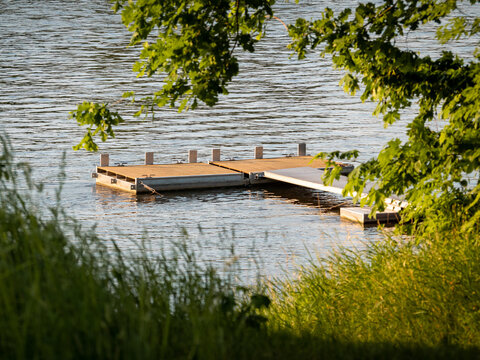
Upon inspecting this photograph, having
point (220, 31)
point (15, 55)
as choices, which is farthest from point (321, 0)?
point (220, 31)

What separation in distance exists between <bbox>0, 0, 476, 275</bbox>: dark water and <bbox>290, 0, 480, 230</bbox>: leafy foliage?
0.96 m

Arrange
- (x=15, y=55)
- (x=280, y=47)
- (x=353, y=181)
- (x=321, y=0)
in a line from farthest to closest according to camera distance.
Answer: (x=321, y=0)
(x=280, y=47)
(x=15, y=55)
(x=353, y=181)

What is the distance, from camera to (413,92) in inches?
331

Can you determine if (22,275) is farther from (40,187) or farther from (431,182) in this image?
(431,182)

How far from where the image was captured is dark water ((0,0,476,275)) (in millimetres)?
18812

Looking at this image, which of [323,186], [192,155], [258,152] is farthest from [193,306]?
[258,152]

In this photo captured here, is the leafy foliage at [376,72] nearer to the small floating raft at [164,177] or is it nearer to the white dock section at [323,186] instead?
the white dock section at [323,186]

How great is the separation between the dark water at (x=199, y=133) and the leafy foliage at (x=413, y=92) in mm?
965

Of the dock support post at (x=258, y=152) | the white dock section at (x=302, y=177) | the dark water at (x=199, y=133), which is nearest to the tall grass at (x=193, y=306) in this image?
the dark water at (x=199, y=133)

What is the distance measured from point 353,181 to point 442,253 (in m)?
1.15

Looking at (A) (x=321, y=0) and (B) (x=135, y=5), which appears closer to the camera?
(B) (x=135, y=5)

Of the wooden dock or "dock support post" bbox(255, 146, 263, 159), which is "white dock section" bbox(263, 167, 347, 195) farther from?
"dock support post" bbox(255, 146, 263, 159)

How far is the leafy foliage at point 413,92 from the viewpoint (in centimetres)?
747

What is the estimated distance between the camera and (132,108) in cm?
4488
